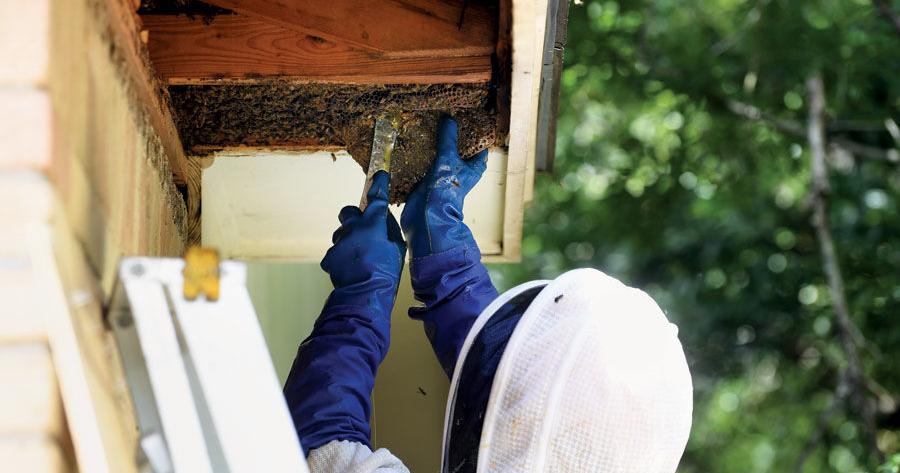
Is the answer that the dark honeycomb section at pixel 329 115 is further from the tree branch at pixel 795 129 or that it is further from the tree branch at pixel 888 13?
the tree branch at pixel 795 129

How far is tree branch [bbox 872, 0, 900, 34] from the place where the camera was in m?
6.41

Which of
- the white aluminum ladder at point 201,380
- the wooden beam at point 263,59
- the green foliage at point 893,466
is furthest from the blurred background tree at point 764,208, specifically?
the white aluminum ladder at point 201,380

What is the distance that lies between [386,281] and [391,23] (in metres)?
0.73

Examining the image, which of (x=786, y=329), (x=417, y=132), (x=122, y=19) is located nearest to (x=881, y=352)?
(x=786, y=329)

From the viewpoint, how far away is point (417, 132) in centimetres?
292

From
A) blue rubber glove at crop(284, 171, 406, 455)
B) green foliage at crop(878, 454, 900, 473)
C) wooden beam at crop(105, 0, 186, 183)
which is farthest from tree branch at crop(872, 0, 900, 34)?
wooden beam at crop(105, 0, 186, 183)

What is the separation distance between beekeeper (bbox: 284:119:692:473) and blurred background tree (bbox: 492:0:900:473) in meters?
4.43

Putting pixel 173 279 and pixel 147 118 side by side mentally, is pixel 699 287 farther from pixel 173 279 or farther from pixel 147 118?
pixel 173 279

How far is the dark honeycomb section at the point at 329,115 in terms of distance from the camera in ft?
8.59

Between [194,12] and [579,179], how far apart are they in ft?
22.0

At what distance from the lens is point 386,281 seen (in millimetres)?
2824

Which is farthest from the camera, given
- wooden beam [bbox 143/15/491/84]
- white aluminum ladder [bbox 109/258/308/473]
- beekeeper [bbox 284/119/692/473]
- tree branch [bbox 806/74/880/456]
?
tree branch [bbox 806/74/880/456]

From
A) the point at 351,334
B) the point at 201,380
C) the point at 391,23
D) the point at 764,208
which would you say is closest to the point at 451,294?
the point at 351,334

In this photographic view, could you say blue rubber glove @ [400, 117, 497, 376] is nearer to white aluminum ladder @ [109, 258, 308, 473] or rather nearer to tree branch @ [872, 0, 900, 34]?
white aluminum ladder @ [109, 258, 308, 473]
